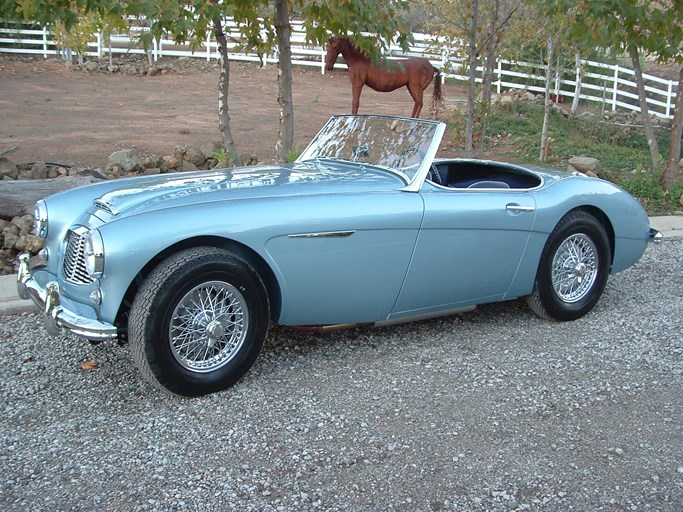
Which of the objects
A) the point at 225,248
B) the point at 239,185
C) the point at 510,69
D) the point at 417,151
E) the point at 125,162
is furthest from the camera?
the point at 510,69

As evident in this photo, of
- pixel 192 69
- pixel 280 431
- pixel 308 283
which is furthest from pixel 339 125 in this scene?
pixel 192 69

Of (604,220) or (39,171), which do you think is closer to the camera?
(604,220)

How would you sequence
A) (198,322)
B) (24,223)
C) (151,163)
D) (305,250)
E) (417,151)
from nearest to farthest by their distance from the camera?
(198,322)
(305,250)
(417,151)
(24,223)
(151,163)

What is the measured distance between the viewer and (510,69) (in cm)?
2248

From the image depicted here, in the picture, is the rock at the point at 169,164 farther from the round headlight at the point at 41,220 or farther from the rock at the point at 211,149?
the round headlight at the point at 41,220

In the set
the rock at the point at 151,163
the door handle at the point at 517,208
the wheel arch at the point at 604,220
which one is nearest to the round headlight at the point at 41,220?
the door handle at the point at 517,208

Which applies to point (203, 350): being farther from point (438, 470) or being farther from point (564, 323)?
point (564, 323)

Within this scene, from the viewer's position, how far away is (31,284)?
13.5ft

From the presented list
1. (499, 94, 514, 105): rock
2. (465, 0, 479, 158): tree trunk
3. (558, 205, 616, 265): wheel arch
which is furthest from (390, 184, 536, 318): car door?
(499, 94, 514, 105): rock

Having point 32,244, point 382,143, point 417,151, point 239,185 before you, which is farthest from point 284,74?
point 239,185

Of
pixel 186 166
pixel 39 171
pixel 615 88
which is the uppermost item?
pixel 615 88

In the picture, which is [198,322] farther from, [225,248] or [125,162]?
[125,162]

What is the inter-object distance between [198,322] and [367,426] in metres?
1.01

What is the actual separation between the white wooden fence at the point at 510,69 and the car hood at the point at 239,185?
1194 cm
